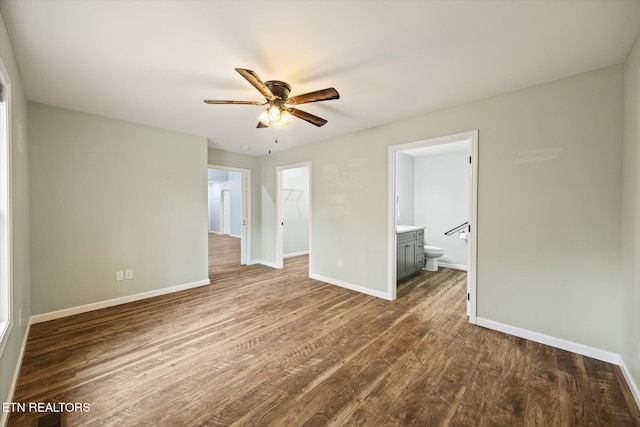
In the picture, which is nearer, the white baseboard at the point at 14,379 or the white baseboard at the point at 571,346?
the white baseboard at the point at 14,379

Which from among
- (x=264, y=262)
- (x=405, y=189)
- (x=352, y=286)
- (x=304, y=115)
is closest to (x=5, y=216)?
(x=304, y=115)

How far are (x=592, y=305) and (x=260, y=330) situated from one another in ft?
10.0

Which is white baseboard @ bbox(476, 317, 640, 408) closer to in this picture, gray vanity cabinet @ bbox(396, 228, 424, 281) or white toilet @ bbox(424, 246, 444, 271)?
gray vanity cabinet @ bbox(396, 228, 424, 281)

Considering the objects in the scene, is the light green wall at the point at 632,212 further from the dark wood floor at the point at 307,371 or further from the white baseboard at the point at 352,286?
the white baseboard at the point at 352,286

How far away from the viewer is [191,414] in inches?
63.5

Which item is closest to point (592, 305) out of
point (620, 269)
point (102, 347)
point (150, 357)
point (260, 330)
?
point (620, 269)

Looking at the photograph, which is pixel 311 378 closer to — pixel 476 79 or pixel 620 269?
pixel 620 269

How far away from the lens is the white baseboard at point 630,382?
1711mm

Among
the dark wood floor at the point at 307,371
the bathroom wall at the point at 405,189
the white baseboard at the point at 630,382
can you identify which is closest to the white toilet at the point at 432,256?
the bathroom wall at the point at 405,189

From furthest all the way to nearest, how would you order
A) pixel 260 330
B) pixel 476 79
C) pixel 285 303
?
pixel 285 303 → pixel 260 330 → pixel 476 79

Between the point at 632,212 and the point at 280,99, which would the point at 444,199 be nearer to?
the point at 632,212

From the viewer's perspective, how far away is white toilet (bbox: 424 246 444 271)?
4.95 m

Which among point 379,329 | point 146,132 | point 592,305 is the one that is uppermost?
point 146,132

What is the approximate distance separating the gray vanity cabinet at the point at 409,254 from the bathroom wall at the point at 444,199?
3.26ft
